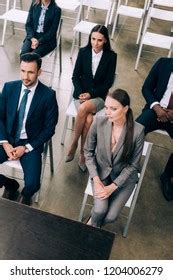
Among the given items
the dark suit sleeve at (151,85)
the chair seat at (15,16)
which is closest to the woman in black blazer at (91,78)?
the dark suit sleeve at (151,85)

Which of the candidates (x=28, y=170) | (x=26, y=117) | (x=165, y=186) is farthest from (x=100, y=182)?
(x=165, y=186)

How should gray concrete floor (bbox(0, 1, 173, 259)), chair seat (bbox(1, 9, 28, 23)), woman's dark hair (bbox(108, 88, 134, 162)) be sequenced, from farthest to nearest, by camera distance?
chair seat (bbox(1, 9, 28, 23)), gray concrete floor (bbox(0, 1, 173, 259)), woman's dark hair (bbox(108, 88, 134, 162))

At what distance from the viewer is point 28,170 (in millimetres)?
2693

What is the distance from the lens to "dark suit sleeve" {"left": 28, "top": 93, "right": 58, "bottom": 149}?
273 cm

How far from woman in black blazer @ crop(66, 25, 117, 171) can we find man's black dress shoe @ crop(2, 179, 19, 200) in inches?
23.7

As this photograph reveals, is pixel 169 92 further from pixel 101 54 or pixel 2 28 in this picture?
pixel 2 28

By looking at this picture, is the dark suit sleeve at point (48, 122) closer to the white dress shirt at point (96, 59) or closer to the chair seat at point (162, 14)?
the white dress shirt at point (96, 59)

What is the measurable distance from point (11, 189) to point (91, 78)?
1.25 metres

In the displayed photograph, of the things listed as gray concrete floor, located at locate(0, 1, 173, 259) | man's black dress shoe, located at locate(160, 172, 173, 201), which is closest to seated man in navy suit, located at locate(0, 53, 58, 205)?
gray concrete floor, located at locate(0, 1, 173, 259)

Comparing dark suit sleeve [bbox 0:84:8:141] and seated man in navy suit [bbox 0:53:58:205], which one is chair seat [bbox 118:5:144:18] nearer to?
seated man in navy suit [bbox 0:53:58:205]

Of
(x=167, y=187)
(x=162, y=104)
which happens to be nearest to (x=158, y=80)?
(x=162, y=104)

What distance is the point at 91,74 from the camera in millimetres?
3387

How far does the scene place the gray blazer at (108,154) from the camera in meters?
2.51

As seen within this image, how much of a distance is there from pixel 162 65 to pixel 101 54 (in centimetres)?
56
